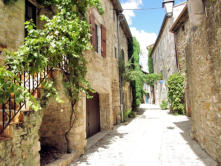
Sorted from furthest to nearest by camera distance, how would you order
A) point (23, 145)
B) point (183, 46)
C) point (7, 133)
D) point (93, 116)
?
1. point (183, 46)
2. point (93, 116)
3. point (23, 145)
4. point (7, 133)

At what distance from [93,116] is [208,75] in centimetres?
Result: 485

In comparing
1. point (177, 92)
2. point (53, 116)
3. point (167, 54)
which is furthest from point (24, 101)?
point (167, 54)

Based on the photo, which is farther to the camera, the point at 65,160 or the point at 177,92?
the point at 177,92

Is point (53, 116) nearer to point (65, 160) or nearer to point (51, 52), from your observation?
point (65, 160)

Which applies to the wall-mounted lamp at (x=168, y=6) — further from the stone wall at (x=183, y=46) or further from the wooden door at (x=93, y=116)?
the wooden door at (x=93, y=116)

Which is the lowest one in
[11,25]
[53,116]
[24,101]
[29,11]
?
[53,116]

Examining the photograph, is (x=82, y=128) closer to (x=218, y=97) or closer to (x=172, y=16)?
(x=218, y=97)

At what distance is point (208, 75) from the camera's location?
4.20 meters

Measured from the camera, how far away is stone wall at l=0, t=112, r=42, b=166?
2295 millimetres

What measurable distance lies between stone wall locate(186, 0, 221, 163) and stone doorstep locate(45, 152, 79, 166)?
11.1ft

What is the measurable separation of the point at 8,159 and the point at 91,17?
5.29 metres

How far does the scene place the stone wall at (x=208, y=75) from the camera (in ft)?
11.9

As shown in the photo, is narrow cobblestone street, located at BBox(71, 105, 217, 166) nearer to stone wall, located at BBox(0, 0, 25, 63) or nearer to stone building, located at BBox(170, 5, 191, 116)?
stone wall, located at BBox(0, 0, 25, 63)

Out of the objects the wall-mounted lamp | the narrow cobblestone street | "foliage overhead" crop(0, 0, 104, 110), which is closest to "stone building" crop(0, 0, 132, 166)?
"foliage overhead" crop(0, 0, 104, 110)
